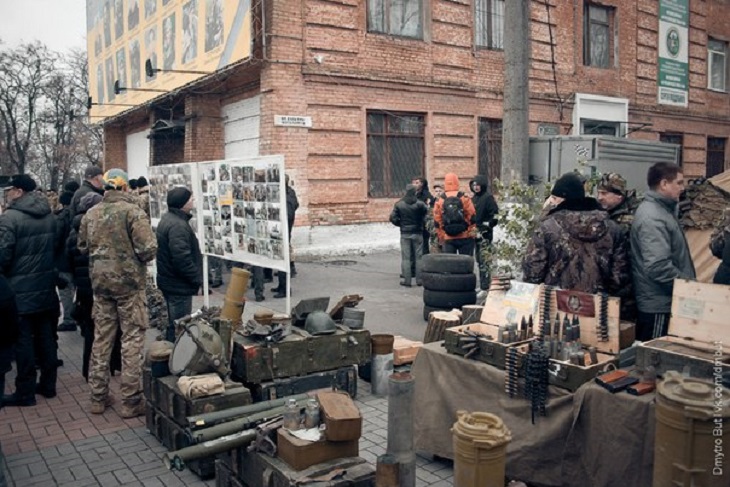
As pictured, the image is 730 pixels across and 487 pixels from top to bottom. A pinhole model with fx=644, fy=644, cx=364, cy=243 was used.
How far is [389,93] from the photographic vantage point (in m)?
16.5

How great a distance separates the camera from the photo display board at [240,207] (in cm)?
760

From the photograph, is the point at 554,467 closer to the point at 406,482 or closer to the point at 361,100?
the point at 406,482

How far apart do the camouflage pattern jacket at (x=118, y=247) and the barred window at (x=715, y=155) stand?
85.9 ft

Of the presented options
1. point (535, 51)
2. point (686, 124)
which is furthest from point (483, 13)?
point (686, 124)

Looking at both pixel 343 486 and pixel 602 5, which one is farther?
pixel 602 5

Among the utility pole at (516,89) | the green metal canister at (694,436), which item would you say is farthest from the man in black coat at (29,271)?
the green metal canister at (694,436)

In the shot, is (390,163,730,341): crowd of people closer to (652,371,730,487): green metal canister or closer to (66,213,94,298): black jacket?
(652,371,730,487): green metal canister

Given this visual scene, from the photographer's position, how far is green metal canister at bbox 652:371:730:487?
2.88 meters

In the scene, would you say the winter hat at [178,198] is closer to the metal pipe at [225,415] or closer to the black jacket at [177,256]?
the black jacket at [177,256]

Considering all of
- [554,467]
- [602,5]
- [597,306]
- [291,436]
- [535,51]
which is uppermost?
[602,5]

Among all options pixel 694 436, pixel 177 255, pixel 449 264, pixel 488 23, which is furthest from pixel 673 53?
pixel 694 436

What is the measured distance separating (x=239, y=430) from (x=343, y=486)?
918 millimetres

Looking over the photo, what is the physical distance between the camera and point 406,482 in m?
3.72

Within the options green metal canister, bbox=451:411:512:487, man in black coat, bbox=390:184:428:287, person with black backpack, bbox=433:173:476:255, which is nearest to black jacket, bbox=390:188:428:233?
man in black coat, bbox=390:184:428:287
